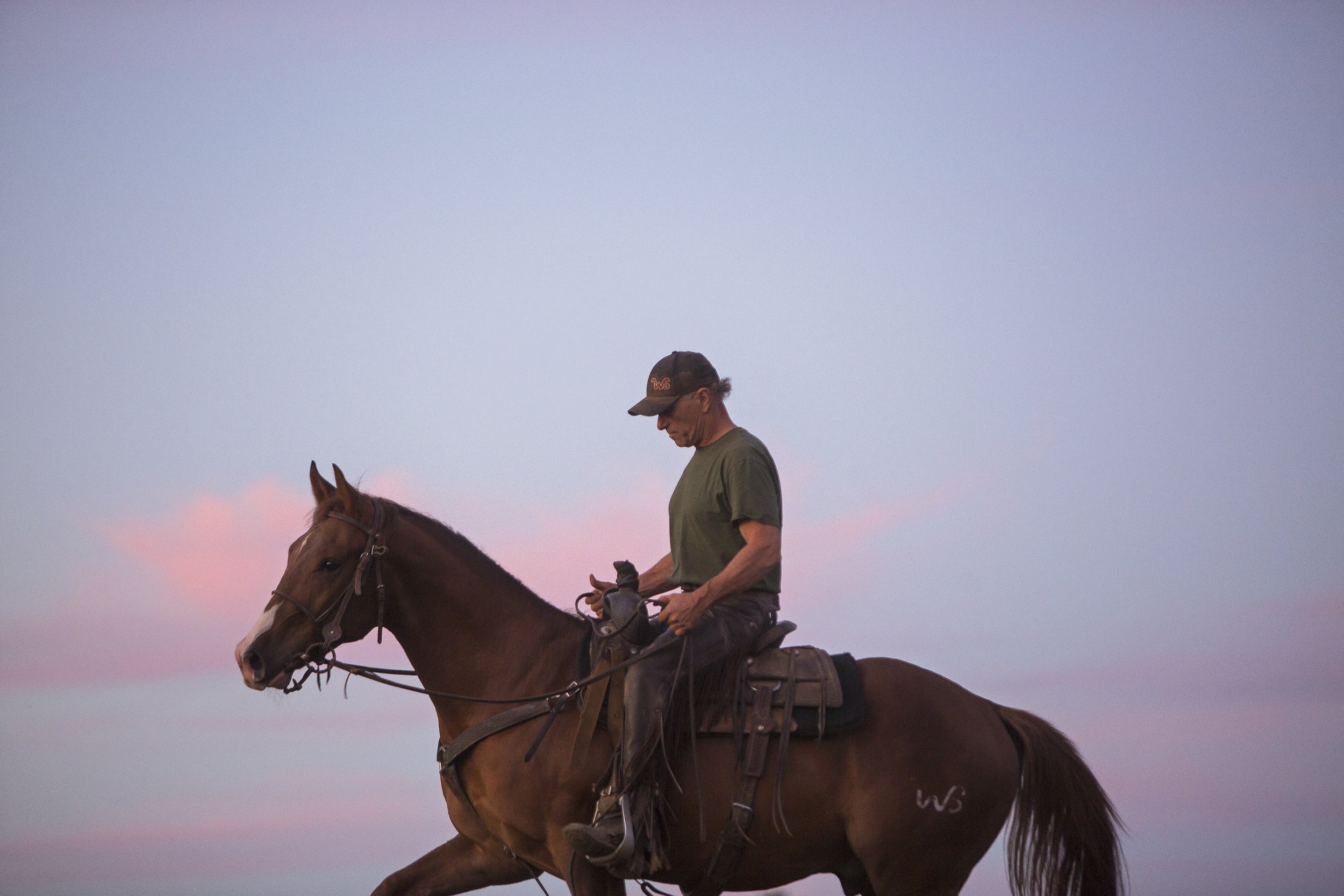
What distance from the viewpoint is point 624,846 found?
601 cm

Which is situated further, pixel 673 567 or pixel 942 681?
pixel 673 567

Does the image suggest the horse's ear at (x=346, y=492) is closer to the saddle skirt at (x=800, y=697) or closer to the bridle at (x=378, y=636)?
the bridle at (x=378, y=636)

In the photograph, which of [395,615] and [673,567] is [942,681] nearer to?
[673,567]

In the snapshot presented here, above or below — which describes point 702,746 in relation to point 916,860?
above

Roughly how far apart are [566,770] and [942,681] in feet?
6.99

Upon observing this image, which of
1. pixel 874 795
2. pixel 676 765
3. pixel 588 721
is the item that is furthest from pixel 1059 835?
pixel 588 721

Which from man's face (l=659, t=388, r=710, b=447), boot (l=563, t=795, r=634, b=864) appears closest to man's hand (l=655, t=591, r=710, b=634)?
boot (l=563, t=795, r=634, b=864)

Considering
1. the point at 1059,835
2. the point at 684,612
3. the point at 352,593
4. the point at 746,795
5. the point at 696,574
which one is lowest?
the point at 1059,835

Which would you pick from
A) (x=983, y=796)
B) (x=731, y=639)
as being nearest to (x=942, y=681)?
(x=983, y=796)

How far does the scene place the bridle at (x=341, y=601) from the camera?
628 cm

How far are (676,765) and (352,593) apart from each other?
191cm

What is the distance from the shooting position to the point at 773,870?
651 cm

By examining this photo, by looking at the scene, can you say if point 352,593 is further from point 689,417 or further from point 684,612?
point 689,417

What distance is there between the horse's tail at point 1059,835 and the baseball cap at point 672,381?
8.96 ft
